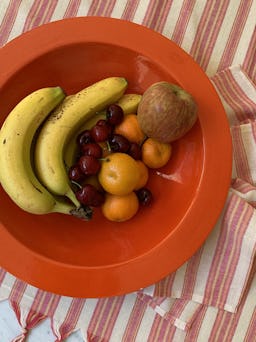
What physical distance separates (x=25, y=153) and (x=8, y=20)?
0.28 metres

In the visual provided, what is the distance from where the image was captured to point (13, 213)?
79 centimetres

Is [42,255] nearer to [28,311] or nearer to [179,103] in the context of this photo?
[28,311]

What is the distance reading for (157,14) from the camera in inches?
34.7

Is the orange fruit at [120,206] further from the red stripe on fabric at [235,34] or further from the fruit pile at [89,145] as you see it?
the red stripe on fabric at [235,34]

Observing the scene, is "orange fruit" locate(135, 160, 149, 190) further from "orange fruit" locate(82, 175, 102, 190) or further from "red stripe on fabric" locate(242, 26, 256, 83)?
"red stripe on fabric" locate(242, 26, 256, 83)

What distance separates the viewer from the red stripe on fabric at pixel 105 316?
855mm

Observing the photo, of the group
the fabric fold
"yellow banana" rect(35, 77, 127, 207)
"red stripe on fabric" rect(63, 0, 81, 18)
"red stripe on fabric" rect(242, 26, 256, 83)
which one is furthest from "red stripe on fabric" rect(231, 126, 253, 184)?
"red stripe on fabric" rect(63, 0, 81, 18)

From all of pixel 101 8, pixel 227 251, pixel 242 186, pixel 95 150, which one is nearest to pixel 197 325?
pixel 227 251

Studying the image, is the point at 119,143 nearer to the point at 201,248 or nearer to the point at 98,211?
the point at 98,211

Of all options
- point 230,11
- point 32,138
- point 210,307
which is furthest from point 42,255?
point 230,11

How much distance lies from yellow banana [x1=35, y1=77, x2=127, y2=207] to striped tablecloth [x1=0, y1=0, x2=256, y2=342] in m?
0.18

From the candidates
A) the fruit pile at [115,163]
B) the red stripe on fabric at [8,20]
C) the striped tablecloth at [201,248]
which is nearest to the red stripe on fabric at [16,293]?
the striped tablecloth at [201,248]

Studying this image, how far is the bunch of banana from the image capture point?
2.39 feet

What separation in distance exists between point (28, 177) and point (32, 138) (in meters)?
0.07
